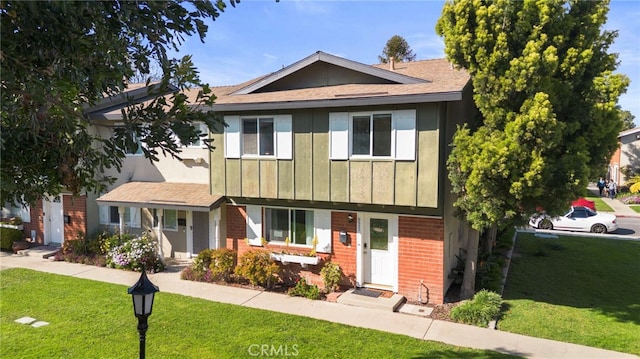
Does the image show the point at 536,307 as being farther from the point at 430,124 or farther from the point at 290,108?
the point at 290,108

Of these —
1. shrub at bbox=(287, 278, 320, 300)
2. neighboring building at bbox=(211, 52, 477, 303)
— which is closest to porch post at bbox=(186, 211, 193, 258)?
neighboring building at bbox=(211, 52, 477, 303)

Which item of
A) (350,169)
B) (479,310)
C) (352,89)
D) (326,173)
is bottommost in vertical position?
(479,310)

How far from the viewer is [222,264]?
12.9 metres

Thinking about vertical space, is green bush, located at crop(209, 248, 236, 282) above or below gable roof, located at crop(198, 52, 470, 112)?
below

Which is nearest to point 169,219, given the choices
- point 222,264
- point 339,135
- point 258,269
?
point 222,264

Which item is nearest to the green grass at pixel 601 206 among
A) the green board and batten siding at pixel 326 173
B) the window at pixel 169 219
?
the green board and batten siding at pixel 326 173

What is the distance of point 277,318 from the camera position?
9.93 m

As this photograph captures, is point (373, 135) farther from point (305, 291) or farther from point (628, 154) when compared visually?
point (628, 154)

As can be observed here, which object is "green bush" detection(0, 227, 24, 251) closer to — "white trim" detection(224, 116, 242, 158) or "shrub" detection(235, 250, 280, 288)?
"white trim" detection(224, 116, 242, 158)

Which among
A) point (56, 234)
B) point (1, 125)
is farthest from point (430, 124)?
point (56, 234)

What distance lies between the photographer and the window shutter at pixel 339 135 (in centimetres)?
1156

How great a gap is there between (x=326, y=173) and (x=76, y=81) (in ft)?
27.0

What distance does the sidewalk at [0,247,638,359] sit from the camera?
27.8 feet

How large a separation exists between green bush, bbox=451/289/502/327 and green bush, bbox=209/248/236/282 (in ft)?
21.7
